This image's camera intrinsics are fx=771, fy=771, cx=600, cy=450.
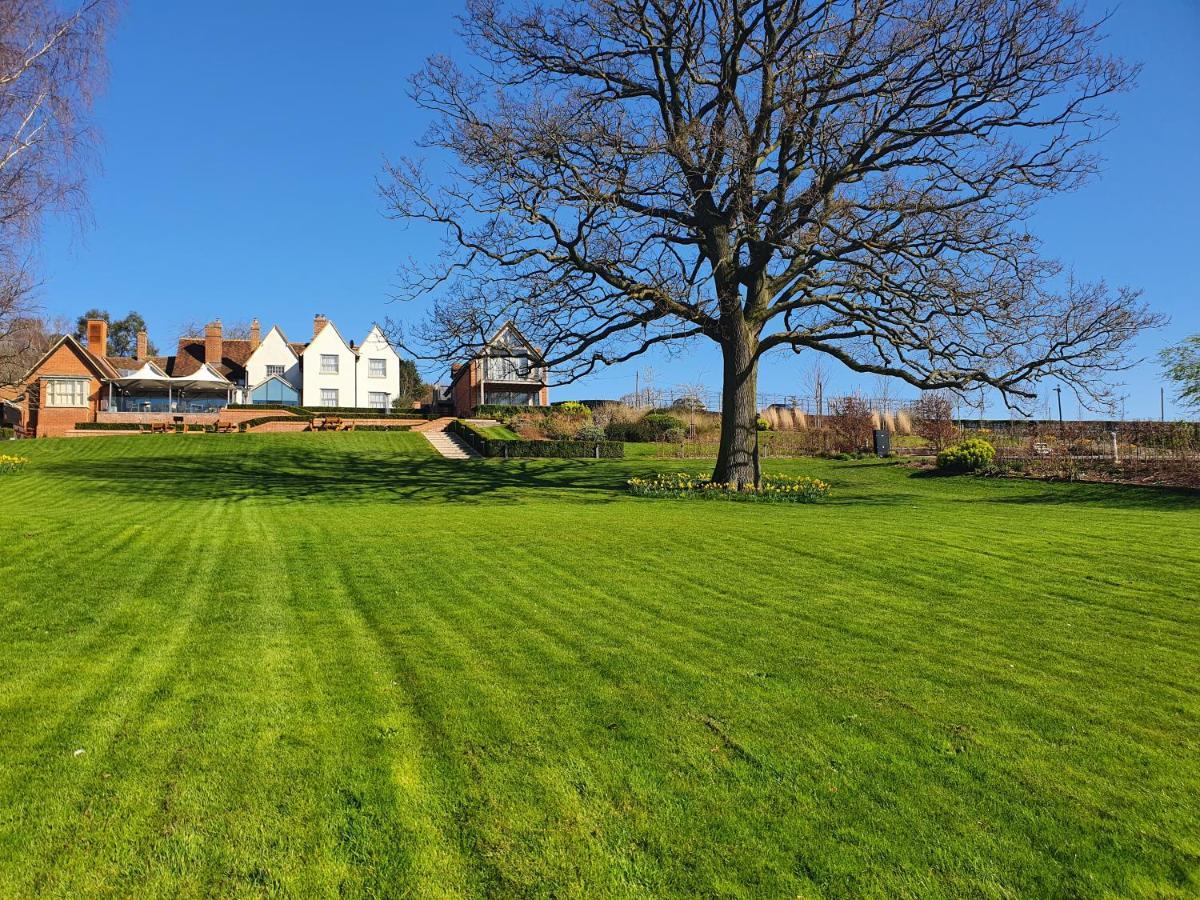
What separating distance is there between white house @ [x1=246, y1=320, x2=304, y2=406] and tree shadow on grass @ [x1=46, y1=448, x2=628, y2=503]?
24.6 m

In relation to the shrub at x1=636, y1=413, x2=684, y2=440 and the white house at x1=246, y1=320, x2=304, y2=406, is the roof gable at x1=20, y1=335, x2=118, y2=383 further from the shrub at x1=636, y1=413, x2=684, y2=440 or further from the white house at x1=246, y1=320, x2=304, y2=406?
the shrub at x1=636, y1=413, x2=684, y2=440

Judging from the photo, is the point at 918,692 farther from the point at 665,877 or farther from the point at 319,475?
the point at 319,475

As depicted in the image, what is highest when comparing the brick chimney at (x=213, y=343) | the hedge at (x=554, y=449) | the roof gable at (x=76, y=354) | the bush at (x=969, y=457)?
the brick chimney at (x=213, y=343)

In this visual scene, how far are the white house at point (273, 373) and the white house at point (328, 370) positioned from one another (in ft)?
3.00

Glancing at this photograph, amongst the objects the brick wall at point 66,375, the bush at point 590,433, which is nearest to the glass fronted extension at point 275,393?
the brick wall at point 66,375

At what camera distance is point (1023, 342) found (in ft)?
56.5

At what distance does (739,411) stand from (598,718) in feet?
49.4

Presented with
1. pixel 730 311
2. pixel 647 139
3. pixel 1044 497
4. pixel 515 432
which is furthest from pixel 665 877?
pixel 515 432

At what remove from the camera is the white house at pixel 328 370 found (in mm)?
50938

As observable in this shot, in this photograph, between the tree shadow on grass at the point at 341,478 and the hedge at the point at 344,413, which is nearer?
the tree shadow on grass at the point at 341,478

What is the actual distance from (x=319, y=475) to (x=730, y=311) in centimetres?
1259

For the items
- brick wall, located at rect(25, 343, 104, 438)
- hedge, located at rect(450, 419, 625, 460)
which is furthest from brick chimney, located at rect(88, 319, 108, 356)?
hedge, located at rect(450, 419, 625, 460)

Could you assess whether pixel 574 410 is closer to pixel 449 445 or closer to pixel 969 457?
pixel 449 445

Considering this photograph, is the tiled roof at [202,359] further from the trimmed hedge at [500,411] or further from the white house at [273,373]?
the trimmed hedge at [500,411]
